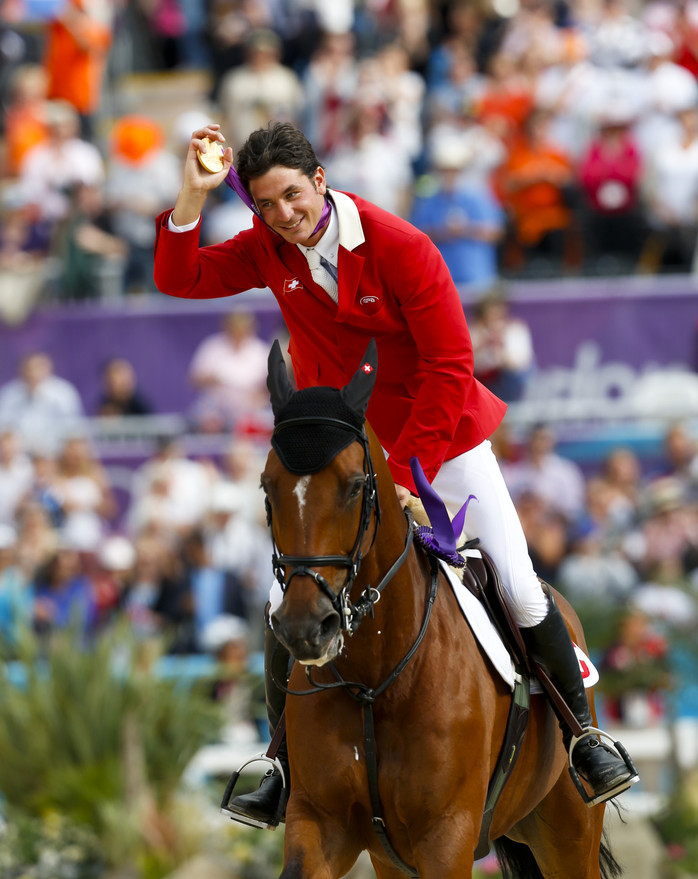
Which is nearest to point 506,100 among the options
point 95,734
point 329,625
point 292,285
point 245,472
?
point 245,472

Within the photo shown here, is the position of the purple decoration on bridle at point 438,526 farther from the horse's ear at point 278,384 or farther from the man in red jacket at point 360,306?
the horse's ear at point 278,384

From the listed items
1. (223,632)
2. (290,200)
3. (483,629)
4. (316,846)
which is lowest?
(223,632)

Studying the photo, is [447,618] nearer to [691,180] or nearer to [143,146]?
[691,180]

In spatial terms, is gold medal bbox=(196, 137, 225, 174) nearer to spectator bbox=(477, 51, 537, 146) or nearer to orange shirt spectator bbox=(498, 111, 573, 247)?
orange shirt spectator bbox=(498, 111, 573, 247)

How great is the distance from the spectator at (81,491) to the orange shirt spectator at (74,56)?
226 inches

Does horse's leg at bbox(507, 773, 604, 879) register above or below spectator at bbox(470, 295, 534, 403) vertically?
below

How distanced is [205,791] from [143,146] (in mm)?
7909

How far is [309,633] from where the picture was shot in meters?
3.98

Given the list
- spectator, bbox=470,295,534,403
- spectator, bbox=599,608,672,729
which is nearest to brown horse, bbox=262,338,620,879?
spectator, bbox=599,608,672,729

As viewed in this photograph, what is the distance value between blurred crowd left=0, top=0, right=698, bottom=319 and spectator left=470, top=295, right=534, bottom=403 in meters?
1.12

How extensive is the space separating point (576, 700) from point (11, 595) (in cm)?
625

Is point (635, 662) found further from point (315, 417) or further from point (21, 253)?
point (21, 253)

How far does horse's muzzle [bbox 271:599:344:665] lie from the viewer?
13.1 feet

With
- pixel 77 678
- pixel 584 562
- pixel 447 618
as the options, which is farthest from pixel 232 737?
pixel 447 618
